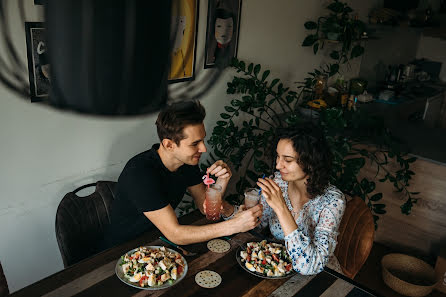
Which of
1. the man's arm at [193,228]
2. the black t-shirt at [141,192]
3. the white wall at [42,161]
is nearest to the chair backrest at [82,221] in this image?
the black t-shirt at [141,192]

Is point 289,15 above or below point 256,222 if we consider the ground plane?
above

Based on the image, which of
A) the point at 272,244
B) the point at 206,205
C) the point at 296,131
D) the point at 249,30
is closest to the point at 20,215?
the point at 206,205

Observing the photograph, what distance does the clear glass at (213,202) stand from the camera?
181cm

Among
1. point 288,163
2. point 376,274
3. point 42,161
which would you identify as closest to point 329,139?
point 288,163

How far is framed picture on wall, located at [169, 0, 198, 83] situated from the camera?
2332 mm

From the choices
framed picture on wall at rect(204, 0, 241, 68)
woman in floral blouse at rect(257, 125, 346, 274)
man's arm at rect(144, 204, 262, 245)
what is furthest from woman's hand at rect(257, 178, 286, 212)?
framed picture on wall at rect(204, 0, 241, 68)

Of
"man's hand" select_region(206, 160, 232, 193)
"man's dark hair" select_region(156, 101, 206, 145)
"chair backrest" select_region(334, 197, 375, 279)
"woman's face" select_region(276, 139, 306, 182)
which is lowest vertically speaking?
"chair backrest" select_region(334, 197, 375, 279)

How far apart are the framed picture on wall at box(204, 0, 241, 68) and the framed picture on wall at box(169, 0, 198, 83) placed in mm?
→ 137

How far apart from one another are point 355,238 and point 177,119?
1.06 metres

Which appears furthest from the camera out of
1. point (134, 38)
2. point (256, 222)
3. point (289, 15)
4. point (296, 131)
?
point (289, 15)

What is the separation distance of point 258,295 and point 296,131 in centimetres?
75

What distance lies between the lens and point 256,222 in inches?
66.9

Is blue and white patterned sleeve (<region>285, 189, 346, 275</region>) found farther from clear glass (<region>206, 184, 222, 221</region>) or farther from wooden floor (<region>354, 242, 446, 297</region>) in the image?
wooden floor (<region>354, 242, 446, 297</region>)

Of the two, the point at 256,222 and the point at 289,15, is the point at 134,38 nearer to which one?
the point at 256,222
